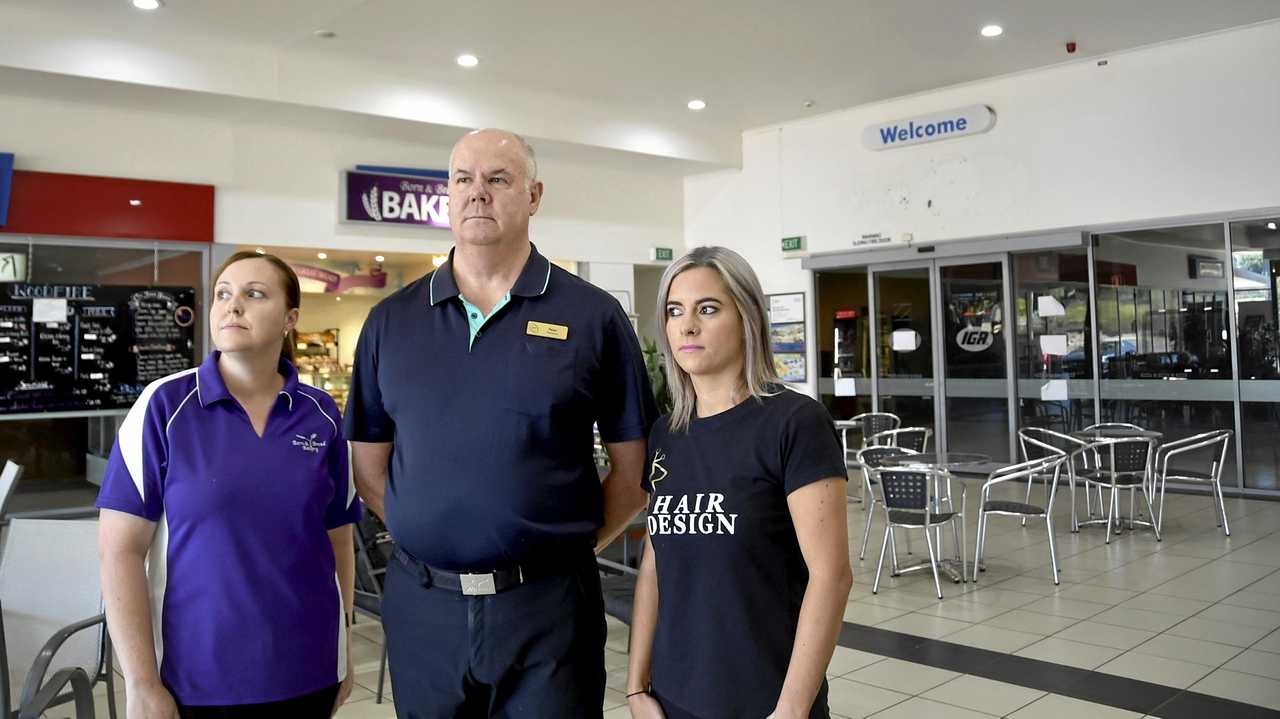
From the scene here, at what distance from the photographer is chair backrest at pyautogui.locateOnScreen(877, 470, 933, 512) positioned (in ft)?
17.6

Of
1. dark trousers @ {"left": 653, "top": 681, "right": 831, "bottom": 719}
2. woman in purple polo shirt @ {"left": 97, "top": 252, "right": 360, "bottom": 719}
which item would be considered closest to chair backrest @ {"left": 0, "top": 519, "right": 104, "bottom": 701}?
woman in purple polo shirt @ {"left": 97, "top": 252, "right": 360, "bottom": 719}

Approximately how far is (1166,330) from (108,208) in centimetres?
1004

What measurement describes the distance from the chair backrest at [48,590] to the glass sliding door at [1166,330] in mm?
9223

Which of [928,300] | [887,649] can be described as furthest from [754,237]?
[887,649]

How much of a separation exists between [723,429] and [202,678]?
1099mm

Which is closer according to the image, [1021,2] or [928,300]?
[1021,2]

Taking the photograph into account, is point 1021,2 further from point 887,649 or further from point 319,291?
point 319,291

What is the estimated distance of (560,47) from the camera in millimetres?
8789

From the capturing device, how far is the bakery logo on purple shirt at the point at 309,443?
190 centimetres

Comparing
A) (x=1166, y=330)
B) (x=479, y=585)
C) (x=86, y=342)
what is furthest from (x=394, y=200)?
(x=479, y=585)

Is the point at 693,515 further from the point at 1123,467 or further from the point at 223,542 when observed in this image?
the point at 1123,467

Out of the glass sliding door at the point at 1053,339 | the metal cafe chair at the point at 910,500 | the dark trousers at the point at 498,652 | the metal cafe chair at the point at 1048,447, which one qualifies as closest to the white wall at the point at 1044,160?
the glass sliding door at the point at 1053,339

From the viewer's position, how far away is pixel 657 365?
10242mm

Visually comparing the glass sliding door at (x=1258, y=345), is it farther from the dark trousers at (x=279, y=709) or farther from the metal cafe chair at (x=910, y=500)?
the dark trousers at (x=279, y=709)
